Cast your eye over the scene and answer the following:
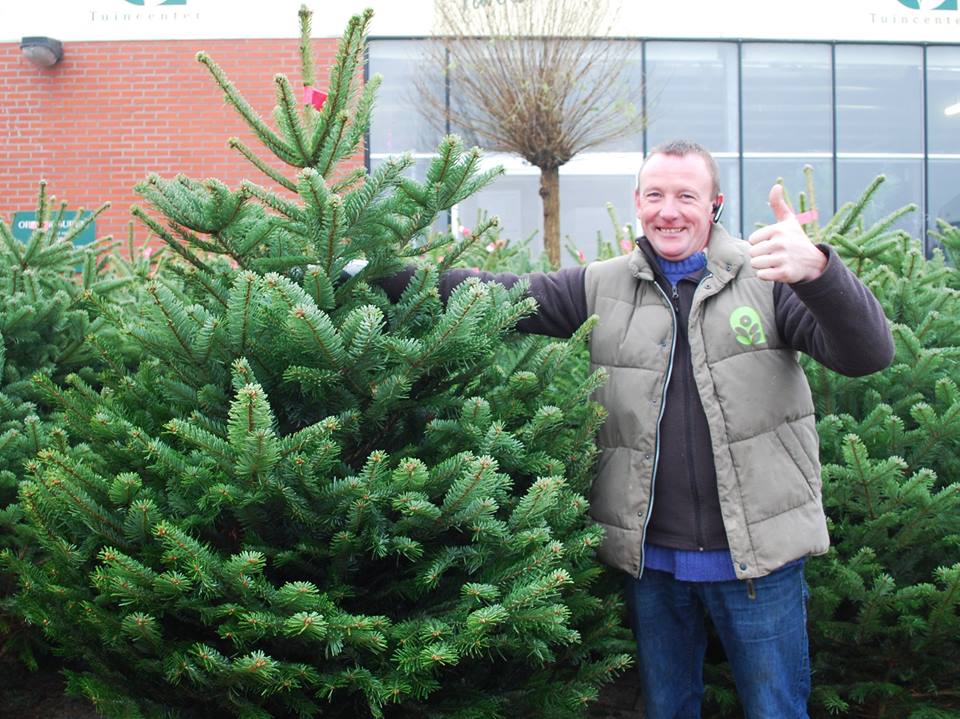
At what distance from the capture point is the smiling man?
94.1 inches

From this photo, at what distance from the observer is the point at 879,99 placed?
42.5 feet

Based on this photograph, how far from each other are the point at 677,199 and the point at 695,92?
11.1 meters

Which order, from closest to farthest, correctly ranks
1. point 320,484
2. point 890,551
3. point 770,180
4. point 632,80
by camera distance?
point 320,484
point 890,551
point 632,80
point 770,180

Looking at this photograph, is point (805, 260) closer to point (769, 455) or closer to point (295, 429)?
point (769, 455)

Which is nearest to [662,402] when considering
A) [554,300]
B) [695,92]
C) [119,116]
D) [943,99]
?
[554,300]

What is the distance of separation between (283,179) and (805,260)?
1.39m

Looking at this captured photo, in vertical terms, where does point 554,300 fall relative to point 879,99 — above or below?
below

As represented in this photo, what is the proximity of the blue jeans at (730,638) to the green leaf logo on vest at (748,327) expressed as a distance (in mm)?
662

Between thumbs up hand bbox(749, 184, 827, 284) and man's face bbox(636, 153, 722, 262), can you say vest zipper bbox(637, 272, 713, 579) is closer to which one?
man's face bbox(636, 153, 722, 262)

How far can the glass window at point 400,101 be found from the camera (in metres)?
12.4

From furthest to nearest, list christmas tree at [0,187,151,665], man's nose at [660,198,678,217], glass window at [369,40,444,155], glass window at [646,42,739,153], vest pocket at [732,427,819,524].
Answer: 1. glass window at [646,42,739,153]
2. glass window at [369,40,444,155]
3. christmas tree at [0,187,151,665]
4. man's nose at [660,198,678,217]
5. vest pocket at [732,427,819,524]

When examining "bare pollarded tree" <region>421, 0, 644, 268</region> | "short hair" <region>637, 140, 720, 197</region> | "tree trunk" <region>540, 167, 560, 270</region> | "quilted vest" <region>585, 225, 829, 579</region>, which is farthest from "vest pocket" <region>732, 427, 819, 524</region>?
"tree trunk" <region>540, 167, 560, 270</region>

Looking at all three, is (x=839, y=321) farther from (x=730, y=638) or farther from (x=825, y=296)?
(x=730, y=638)

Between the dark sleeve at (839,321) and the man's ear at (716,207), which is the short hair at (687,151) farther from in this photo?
the dark sleeve at (839,321)
